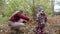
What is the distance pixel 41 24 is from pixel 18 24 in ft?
3.07

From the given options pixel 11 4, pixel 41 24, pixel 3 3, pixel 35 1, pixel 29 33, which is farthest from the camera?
pixel 3 3

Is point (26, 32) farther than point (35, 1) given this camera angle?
No

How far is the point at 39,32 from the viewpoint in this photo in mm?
7855

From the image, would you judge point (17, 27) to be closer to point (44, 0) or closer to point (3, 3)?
point (44, 0)

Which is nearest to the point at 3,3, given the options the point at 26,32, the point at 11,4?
the point at 11,4

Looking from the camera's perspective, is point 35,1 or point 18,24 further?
point 35,1

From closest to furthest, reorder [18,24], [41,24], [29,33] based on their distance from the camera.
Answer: [18,24] < [41,24] < [29,33]

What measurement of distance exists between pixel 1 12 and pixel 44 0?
747 centimetres

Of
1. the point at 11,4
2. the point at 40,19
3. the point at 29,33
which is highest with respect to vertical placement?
the point at 11,4

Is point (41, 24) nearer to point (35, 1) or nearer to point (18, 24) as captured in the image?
point (18, 24)

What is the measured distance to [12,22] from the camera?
7.28 meters

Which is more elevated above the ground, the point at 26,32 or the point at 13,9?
the point at 13,9

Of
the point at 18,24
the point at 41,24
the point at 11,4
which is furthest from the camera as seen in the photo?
the point at 11,4

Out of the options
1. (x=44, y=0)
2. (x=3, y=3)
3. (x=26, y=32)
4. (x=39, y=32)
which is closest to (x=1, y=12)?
(x=3, y=3)
